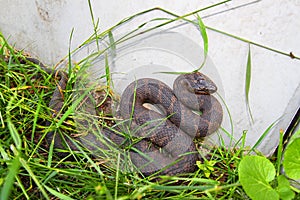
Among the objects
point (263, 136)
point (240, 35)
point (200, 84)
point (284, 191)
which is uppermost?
point (240, 35)

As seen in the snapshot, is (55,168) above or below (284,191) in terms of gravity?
above

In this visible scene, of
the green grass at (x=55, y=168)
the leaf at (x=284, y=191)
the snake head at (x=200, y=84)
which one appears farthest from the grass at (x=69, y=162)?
the snake head at (x=200, y=84)

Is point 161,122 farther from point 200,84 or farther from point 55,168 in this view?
point 55,168

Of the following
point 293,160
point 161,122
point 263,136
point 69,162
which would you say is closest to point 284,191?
point 293,160

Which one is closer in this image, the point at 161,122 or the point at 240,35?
the point at 240,35

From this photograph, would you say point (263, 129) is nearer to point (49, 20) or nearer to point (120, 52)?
point (120, 52)

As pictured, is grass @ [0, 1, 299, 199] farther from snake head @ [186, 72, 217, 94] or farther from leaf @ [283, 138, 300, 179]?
snake head @ [186, 72, 217, 94]
